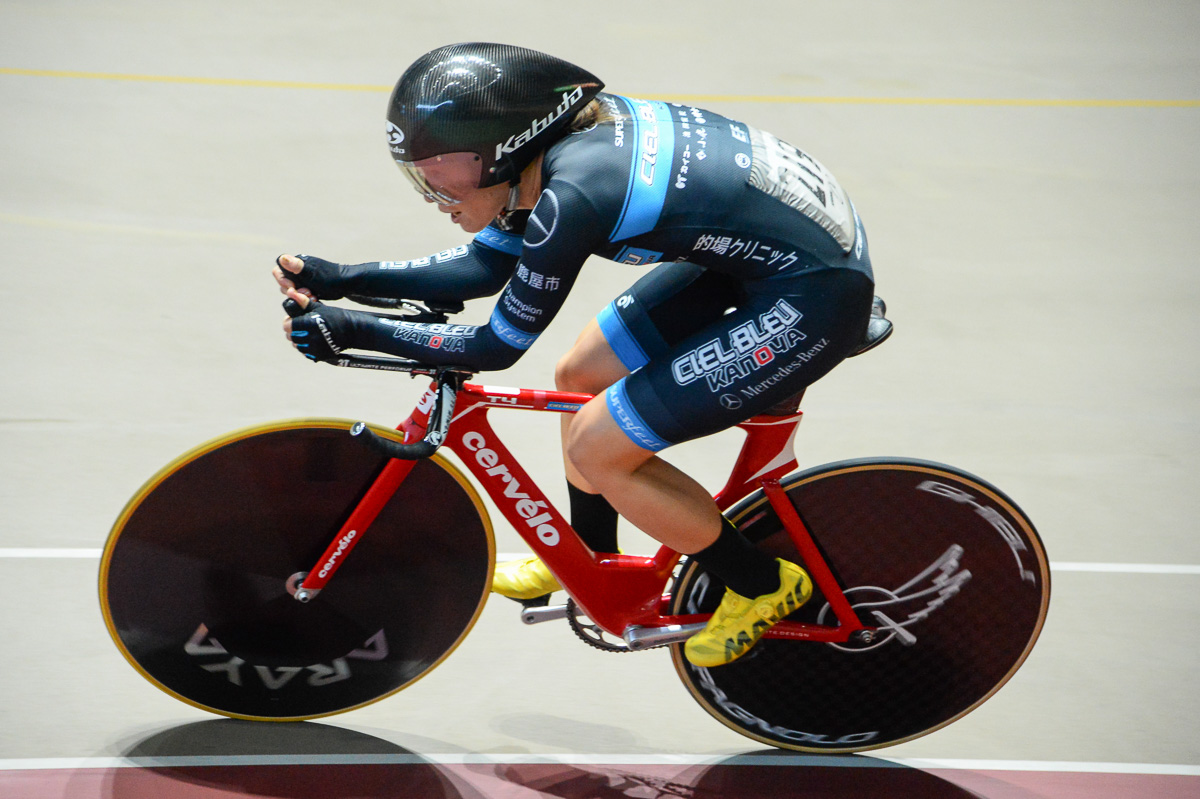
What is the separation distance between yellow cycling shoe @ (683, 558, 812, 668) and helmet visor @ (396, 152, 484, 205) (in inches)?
43.9

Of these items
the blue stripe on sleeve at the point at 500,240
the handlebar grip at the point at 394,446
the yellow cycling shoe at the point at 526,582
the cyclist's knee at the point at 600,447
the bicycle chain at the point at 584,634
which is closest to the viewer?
the handlebar grip at the point at 394,446

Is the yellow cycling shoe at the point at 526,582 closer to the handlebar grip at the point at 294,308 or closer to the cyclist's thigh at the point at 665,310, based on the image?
the cyclist's thigh at the point at 665,310

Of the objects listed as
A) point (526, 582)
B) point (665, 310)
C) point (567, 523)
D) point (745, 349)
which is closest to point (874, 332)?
point (745, 349)

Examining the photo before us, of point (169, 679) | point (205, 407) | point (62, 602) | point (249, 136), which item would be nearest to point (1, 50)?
point (249, 136)

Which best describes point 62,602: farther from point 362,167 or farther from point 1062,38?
point 1062,38

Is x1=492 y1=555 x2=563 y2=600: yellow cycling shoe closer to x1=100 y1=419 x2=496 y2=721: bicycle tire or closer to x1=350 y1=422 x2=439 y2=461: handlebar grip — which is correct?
x1=100 y1=419 x2=496 y2=721: bicycle tire

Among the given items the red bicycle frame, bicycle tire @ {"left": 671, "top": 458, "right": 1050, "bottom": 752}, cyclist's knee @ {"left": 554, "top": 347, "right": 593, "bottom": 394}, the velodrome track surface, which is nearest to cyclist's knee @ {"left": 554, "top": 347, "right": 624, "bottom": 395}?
cyclist's knee @ {"left": 554, "top": 347, "right": 593, "bottom": 394}

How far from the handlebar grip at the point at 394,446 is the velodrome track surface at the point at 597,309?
0.91 m

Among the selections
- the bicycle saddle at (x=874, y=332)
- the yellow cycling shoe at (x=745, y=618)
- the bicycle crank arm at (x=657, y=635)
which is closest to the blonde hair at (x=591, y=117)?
the bicycle saddle at (x=874, y=332)

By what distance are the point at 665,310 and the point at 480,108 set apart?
2.44 feet

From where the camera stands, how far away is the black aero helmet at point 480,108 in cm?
219

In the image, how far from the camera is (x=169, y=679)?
2742mm

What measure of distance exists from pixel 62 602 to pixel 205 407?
3.89 feet

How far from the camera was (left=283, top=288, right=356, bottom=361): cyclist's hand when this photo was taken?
225 centimetres
